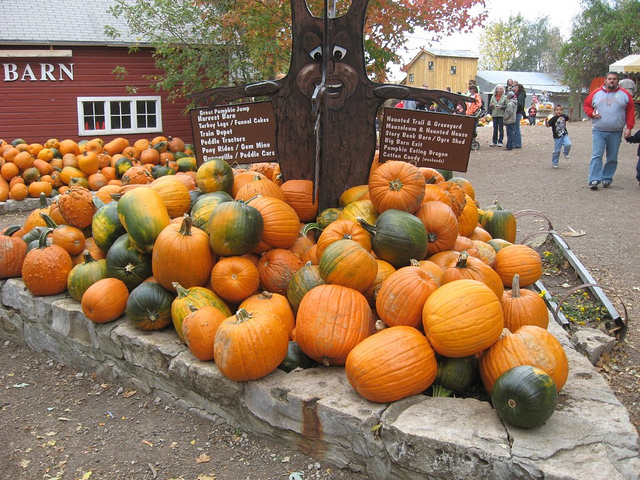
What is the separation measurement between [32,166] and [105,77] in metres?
6.00

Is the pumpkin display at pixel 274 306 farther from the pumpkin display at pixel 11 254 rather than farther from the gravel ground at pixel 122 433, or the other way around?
the pumpkin display at pixel 11 254

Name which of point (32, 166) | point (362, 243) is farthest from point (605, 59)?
point (362, 243)

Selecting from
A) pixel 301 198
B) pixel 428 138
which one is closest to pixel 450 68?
pixel 428 138

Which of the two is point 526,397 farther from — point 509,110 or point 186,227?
point 509,110

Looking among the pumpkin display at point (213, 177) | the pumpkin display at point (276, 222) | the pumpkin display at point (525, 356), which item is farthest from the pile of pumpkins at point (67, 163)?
the pumpkin display at point (525, 356)

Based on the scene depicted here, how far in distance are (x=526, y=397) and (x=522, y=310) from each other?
1008mm

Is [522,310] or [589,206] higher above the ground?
[522,310]

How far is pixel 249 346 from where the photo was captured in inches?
126

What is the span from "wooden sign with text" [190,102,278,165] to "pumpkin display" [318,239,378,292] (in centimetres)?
200

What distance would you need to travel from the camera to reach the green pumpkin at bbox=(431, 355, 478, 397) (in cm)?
314

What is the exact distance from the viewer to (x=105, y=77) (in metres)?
16.8

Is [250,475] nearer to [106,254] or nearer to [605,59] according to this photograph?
[106,254]

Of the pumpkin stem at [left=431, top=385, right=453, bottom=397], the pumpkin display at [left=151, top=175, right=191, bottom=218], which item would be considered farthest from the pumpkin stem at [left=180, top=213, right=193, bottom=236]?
the pumpkin stem at [left=431, top=385, right=453, bottom=397]

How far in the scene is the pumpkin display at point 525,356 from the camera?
2988mm
